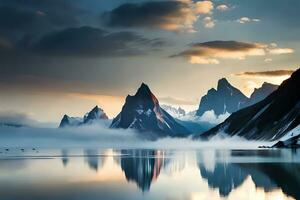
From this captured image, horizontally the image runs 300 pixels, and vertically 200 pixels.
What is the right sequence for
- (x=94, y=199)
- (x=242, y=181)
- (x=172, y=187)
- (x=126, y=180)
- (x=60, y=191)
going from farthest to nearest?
(x=126, y=180), (x=242, y=181), (x=172, y=187), (x=60, y=191), (x=94, y=199)

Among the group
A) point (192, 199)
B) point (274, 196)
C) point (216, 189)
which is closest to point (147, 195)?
point (192, 199)

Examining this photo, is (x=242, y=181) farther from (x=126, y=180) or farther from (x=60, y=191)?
(x=60, y=191)

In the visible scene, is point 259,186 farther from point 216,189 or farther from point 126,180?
point 126,180

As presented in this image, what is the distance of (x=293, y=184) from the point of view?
80.0m

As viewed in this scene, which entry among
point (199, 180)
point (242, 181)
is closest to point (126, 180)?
point (199, 180)

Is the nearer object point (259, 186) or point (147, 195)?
point (147, 195)

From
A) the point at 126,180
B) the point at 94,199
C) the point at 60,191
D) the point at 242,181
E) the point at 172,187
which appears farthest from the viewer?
the point at 126,180

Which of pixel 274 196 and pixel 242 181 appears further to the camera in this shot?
pixel 242 181

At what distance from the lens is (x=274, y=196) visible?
6762 cm

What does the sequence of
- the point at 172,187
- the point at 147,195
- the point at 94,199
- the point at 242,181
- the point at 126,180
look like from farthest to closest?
the point at 126,180
the point at 242,181
the point at 172,187
the point at 147,195
the point at 94,199

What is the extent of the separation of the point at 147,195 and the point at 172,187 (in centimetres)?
1248

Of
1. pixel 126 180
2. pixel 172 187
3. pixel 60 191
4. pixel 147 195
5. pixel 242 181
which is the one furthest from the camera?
pixel 126 180

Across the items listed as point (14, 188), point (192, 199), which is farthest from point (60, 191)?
point (192, 199)

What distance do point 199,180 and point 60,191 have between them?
30.4 m
